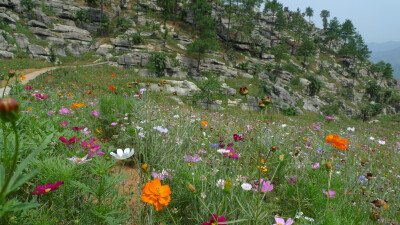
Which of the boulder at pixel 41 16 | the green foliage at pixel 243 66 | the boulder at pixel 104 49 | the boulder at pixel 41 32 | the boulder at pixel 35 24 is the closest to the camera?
the boulder at pixel 41 32

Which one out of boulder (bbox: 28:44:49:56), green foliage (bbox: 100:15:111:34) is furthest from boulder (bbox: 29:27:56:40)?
green foliage (bbox: 100:15:111:34)

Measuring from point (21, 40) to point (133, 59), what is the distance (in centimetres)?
1084

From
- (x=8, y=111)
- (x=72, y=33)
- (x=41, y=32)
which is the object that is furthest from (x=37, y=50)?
(x=8, y=111)

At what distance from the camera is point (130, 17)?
32812 millimetres

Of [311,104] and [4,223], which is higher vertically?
[4,223]

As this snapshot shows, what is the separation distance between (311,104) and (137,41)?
2670cm

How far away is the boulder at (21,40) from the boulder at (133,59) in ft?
29.4

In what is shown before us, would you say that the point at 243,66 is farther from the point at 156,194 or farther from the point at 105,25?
the point at 156,194

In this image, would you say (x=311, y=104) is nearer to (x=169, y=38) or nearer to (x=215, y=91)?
(x=215, y=91)

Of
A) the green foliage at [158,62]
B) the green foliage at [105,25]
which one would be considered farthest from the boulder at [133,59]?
the green foliage at [105,25]

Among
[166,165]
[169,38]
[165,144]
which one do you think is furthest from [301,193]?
[169,38]

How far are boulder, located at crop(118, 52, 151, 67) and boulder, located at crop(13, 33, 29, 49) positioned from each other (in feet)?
29.4

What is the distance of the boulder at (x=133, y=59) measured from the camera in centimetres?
2300

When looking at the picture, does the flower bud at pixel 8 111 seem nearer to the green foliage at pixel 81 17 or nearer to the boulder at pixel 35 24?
the boulder at pixel 35 24
